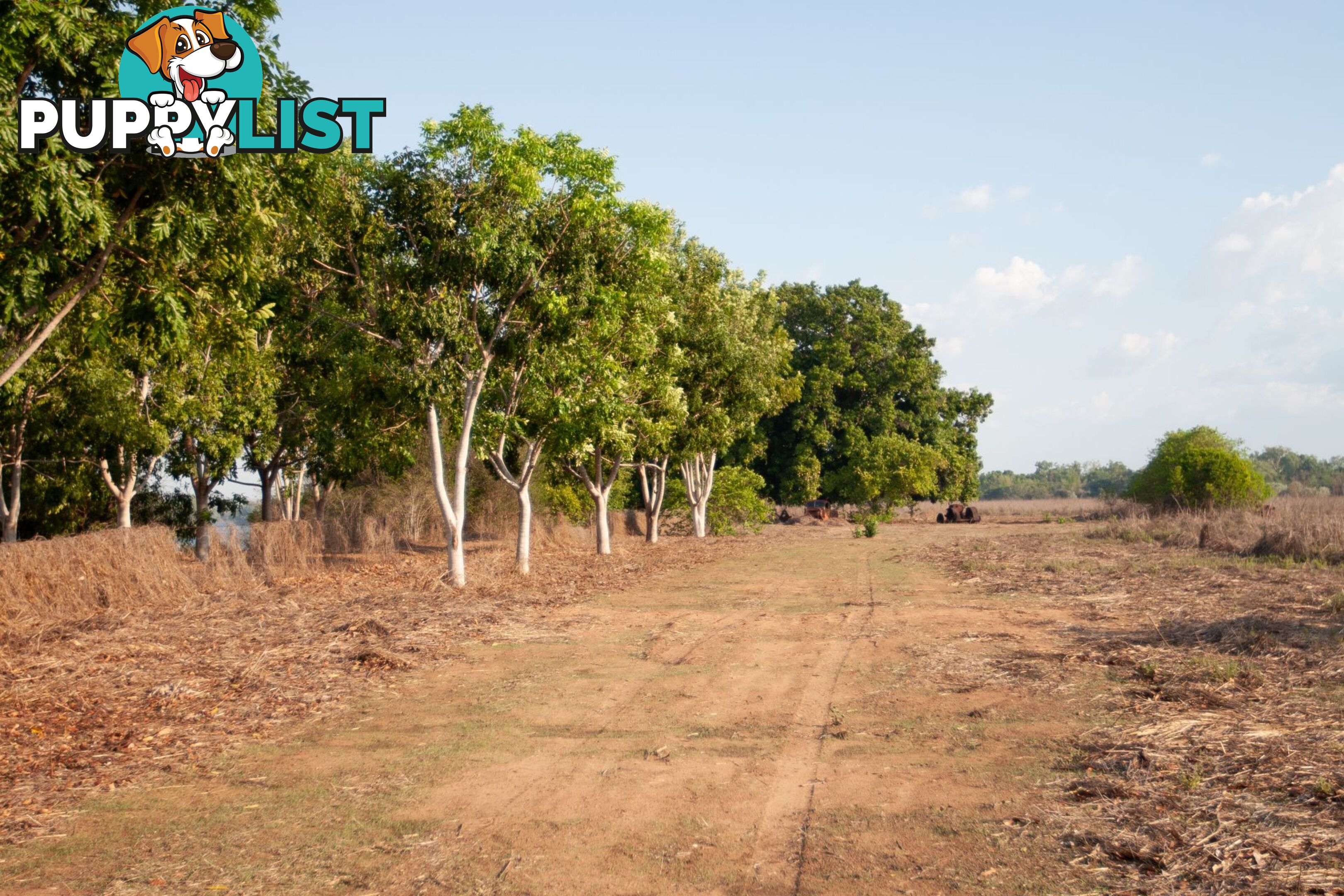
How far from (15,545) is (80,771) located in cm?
772

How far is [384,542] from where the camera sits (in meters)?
22.5

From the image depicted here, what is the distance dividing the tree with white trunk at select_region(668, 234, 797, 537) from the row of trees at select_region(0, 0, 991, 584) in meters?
0.09

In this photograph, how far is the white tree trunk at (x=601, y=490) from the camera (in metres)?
26.0

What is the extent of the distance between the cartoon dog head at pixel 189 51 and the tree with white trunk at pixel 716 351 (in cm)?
1649

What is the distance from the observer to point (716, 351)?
27750mm

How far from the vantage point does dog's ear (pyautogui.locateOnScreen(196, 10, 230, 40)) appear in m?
9.04

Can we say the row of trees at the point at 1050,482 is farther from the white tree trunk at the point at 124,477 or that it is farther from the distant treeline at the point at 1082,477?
the white tree trunk at the point at 124,477

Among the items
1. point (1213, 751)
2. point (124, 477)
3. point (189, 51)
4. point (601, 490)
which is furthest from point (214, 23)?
point (124, 477)

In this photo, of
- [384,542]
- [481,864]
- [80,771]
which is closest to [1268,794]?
[481,864]

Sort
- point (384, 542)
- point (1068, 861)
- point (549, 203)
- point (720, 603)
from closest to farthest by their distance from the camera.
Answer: point (1068, 861) → point (720, 603) → point (549, 203) → point (384, 542)

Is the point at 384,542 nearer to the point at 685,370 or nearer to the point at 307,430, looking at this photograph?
the point at 307,430

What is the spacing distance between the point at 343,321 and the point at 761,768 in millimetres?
11719

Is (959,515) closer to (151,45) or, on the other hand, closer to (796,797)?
(151,45)

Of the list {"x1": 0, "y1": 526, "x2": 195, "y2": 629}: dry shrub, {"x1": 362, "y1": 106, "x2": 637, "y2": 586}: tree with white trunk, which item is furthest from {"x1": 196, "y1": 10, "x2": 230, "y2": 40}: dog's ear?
{"x1": 0, "y1": 526, "x2": 195, "y2": 629}: dry shrub
